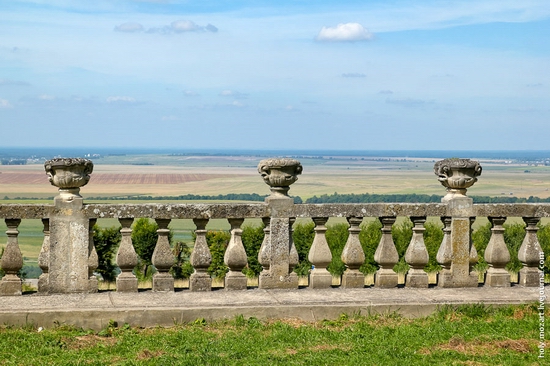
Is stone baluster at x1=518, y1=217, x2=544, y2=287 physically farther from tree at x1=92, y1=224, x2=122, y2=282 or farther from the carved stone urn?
tree at x1=92, y1=224, x2=122, y2=282

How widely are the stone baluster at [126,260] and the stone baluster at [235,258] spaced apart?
117cm

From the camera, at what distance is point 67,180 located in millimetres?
8727

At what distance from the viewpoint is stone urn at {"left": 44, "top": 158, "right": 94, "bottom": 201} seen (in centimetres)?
870

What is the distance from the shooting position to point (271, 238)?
30.6ft

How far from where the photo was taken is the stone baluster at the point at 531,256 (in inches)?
387

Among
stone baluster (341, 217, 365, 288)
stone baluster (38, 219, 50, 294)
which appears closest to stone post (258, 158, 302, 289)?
stone baluster (341, 217, 365, 288)

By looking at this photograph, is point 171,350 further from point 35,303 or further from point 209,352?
point 35,303

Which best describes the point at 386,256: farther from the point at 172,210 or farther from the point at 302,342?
the point at 172,210

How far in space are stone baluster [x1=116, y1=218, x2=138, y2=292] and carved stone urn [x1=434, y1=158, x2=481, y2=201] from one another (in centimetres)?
407

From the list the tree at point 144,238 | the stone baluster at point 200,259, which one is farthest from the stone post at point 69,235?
the tree at point 144,238

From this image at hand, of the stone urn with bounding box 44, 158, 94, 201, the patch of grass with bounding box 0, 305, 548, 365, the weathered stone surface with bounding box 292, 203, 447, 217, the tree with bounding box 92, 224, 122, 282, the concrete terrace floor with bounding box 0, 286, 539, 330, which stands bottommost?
the tree with bounding box 92, 224, 122, 282

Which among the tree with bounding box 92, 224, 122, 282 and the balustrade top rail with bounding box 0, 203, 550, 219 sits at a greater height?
the balustrade top rail with bounding box 0, 203, 550, 219

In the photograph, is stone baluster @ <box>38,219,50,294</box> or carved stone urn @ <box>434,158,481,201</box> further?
carved stone urn @ <box>434,158,481,201</box>

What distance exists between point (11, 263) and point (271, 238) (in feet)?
10.4
